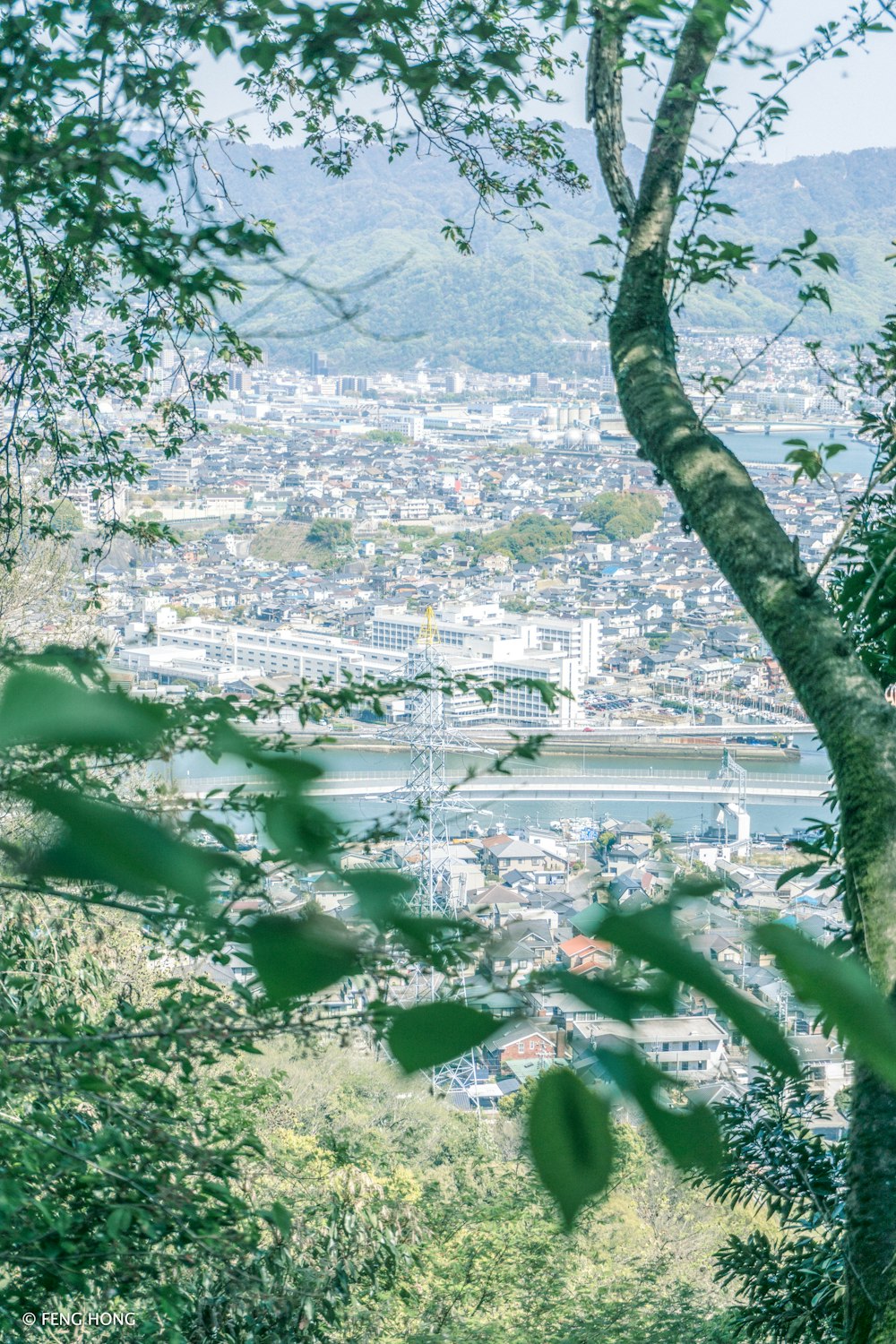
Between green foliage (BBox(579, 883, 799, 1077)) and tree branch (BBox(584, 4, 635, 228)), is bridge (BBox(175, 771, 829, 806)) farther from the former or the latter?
green foliage (BBox(579, 883, 799, 1077))

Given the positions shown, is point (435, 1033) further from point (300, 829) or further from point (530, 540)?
point (530, 540)

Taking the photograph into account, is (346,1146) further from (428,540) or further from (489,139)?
(428,540)

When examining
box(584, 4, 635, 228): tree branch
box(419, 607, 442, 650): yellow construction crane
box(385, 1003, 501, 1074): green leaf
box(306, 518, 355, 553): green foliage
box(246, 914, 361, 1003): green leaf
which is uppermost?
box(306, 518, 355, 553): green foliage

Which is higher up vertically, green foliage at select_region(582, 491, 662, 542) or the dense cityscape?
green foliage at select_region(582, 491, 662, 542)

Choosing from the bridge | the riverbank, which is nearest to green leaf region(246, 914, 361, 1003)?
the bridge

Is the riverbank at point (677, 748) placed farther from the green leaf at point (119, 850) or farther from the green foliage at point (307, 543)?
the green leaf at point (119, 850)

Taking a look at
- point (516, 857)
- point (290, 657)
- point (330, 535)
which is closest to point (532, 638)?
point (290, 657)
